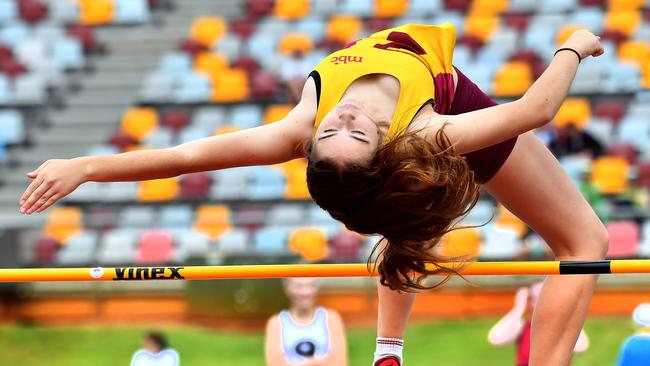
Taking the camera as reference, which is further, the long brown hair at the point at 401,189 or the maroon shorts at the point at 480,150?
the maroon shorts at the point at 480,150

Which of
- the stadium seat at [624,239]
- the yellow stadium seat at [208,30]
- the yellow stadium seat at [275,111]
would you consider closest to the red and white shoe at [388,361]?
the stadium seat at [624,239]

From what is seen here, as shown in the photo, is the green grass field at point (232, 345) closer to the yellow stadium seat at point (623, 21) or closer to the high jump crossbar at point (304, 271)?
the high jump crossbar at point (304, 271)

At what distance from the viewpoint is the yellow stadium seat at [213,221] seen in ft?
28.7

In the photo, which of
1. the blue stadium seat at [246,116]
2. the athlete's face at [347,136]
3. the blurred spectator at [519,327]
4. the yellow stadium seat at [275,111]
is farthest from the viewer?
the blue stadium seat at [246,116]

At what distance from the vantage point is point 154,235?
8.78m

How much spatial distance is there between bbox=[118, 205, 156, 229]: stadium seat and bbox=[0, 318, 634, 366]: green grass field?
4.28 ft

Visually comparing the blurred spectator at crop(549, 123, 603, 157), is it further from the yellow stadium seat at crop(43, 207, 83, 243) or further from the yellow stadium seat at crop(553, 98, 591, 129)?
the yellow stadium seat at crop(43, 207, 83, 243)

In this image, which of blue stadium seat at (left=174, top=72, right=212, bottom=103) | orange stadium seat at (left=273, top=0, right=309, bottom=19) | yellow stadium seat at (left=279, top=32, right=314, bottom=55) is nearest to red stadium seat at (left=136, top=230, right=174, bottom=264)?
blue stadium seat at (left=174, top=72, right=212, bottom=103)

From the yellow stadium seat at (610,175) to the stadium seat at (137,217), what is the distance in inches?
156

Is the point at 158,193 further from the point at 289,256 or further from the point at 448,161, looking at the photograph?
the point at 448,161

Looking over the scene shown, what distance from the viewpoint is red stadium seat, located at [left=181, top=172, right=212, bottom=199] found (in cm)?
959

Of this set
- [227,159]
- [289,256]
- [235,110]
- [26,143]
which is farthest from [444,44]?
[26,143]

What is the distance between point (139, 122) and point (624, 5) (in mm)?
5453

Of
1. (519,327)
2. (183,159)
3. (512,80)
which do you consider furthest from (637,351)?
(512,80)
